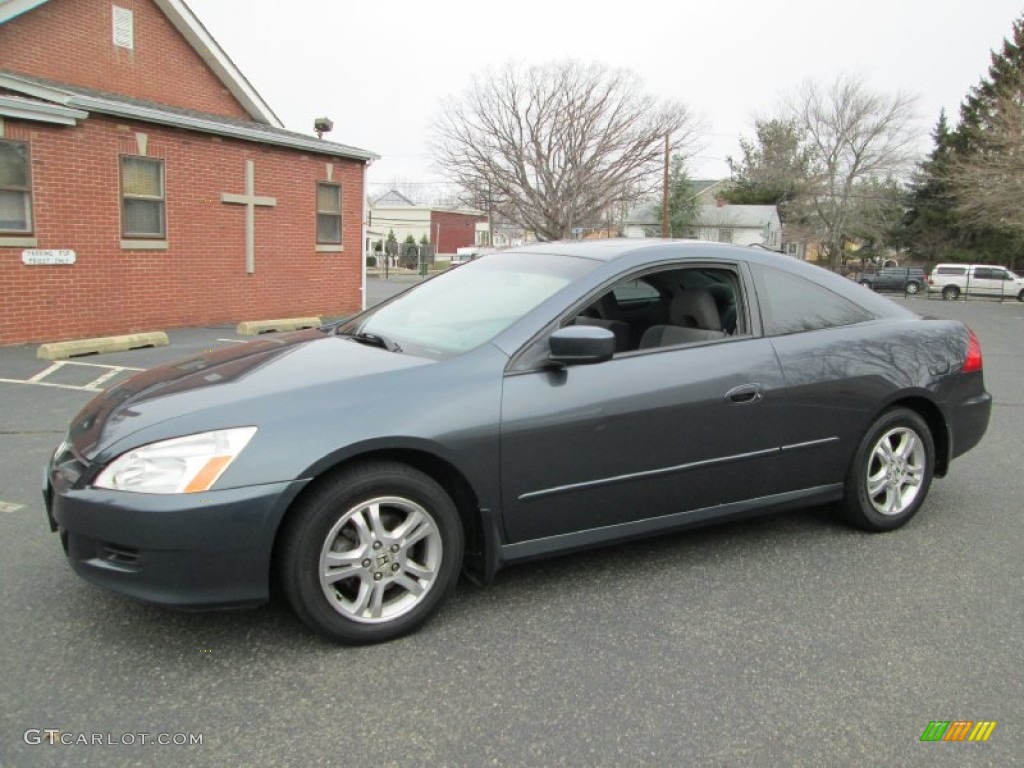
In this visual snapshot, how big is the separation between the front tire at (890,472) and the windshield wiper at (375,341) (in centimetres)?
237

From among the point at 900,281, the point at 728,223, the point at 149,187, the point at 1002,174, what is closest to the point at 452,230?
the point at 728,223

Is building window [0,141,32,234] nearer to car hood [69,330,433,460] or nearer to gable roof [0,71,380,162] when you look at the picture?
gable roof [0,71,380,162]

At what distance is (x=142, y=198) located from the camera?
40.2 feet

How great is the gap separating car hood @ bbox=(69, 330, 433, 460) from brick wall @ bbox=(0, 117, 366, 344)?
8.77 m

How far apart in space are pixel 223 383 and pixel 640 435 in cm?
169

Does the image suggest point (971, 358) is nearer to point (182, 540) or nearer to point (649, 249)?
point (649, 249)

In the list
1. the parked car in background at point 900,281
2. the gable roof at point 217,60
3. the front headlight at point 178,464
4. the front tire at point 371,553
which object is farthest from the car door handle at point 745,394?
the parked car in background at point 900,281

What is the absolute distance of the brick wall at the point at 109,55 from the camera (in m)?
12.1

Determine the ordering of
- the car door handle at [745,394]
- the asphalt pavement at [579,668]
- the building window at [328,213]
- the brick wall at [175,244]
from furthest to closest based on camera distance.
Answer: the building window at [328,213] < the brick wall at [175,244] < the car door handle at [745,394] < the asphalt pavement at [579,668]

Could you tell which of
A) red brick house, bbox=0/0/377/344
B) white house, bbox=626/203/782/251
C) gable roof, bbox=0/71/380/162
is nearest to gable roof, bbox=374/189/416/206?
white house, bbox=626/203/782/251

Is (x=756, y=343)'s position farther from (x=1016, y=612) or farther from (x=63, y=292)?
(x=63, y=292)

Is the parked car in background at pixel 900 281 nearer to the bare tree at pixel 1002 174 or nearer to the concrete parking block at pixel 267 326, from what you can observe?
the bare tree at pixel 1002 174

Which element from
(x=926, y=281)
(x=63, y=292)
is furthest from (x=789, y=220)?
(x=63, y=292)

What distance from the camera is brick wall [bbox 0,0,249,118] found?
39.7ft
